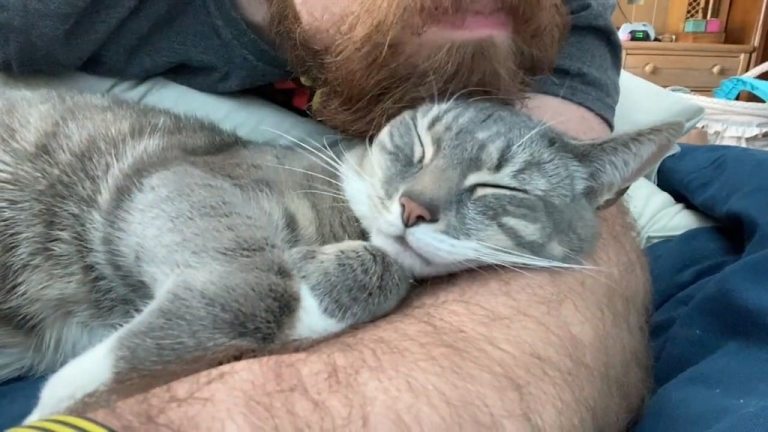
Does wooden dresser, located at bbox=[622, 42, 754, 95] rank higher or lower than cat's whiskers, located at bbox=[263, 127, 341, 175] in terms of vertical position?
lower

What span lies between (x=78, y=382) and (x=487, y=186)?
1.99 feet

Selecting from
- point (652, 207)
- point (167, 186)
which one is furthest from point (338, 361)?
point (652, 207)

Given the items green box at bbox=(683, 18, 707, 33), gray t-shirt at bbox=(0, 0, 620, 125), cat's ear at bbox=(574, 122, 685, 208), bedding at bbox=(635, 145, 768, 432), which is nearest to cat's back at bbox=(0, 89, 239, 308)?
gray t-shirt at bbox=(0, 0, 620, 125)

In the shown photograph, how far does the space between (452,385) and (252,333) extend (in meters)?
0.24

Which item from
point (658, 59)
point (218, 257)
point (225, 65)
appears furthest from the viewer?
point (658, 59)

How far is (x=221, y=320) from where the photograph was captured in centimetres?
84

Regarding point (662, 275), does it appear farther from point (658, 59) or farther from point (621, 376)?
point (658, 59)

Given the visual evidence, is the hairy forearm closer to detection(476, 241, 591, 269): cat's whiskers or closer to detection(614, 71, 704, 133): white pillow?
detection(476, 241, 591, 269): cat's whiskers

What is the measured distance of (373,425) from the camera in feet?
2.32

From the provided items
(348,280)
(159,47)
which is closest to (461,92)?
(348,280)

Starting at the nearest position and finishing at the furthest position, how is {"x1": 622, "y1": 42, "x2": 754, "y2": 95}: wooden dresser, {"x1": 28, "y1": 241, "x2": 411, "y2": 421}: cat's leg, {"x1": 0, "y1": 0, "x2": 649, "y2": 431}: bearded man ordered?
{"x1": 0, "y1": 0, "x2": 649, "y2": 431}: bearded man < {"x1": 28, "y1": 241, "x2": 411, "y2": 421}: cat's leg < {"x1": 622, "y1": 42, "x2": 754, "y2": 95}: wooden dresser

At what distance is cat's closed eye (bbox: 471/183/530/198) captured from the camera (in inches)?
41.9

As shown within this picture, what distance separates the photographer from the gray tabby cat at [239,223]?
861 millimetres

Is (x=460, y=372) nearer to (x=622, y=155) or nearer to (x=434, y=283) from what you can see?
(x=434, y=283)
